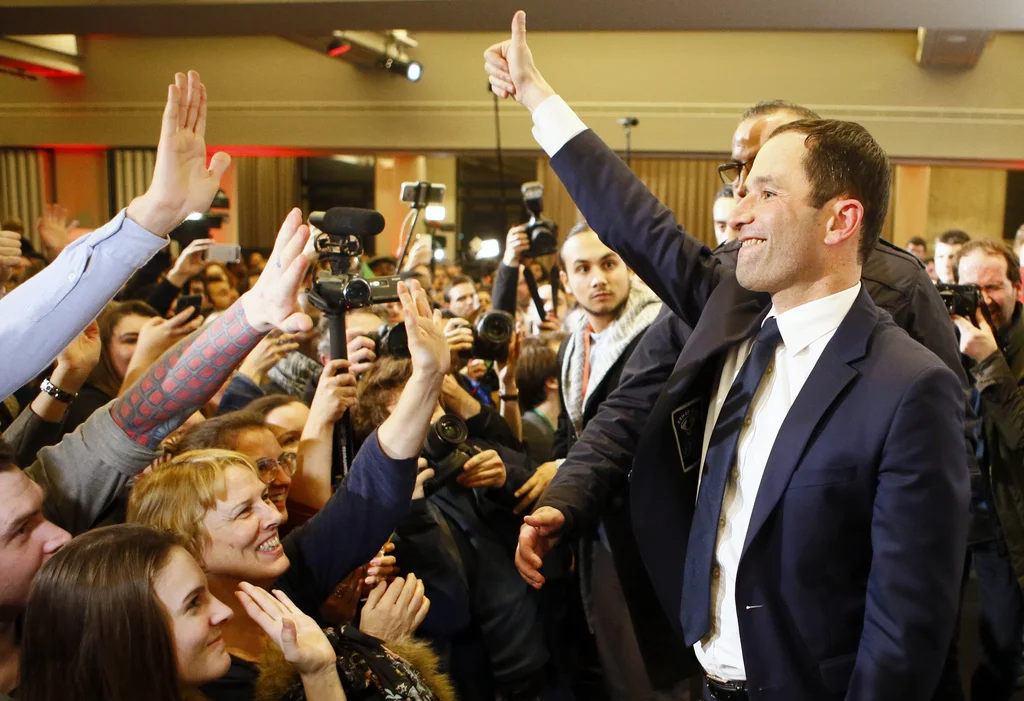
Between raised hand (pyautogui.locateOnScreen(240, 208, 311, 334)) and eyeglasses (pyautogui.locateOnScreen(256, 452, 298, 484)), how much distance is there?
375 millimetres

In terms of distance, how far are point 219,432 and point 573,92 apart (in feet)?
21.5

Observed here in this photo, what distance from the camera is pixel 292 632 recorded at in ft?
3.92

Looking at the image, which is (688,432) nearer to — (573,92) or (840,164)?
(840,164)

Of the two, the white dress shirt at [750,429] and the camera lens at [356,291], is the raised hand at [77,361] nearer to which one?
the camera lens at [356,291]

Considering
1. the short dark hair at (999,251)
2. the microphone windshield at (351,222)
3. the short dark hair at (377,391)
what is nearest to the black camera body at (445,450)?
the short dark hair at (377,391)

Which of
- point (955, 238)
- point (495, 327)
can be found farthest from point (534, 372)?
point (955, 238)

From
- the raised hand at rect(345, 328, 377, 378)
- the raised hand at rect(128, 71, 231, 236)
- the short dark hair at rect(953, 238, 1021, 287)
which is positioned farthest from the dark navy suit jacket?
the short dark hair at rect(953, 238, 1021, 287)

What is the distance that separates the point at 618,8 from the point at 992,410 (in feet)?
6.59

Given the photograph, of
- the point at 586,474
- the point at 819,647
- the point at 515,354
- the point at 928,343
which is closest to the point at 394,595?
the point at 586,474

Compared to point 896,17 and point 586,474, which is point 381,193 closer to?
point 896,17

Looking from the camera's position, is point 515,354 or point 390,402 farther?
point 515,354

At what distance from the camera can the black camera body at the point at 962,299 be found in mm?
2510

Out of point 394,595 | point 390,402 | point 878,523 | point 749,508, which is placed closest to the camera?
point 878,523

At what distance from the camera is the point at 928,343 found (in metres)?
1.43
